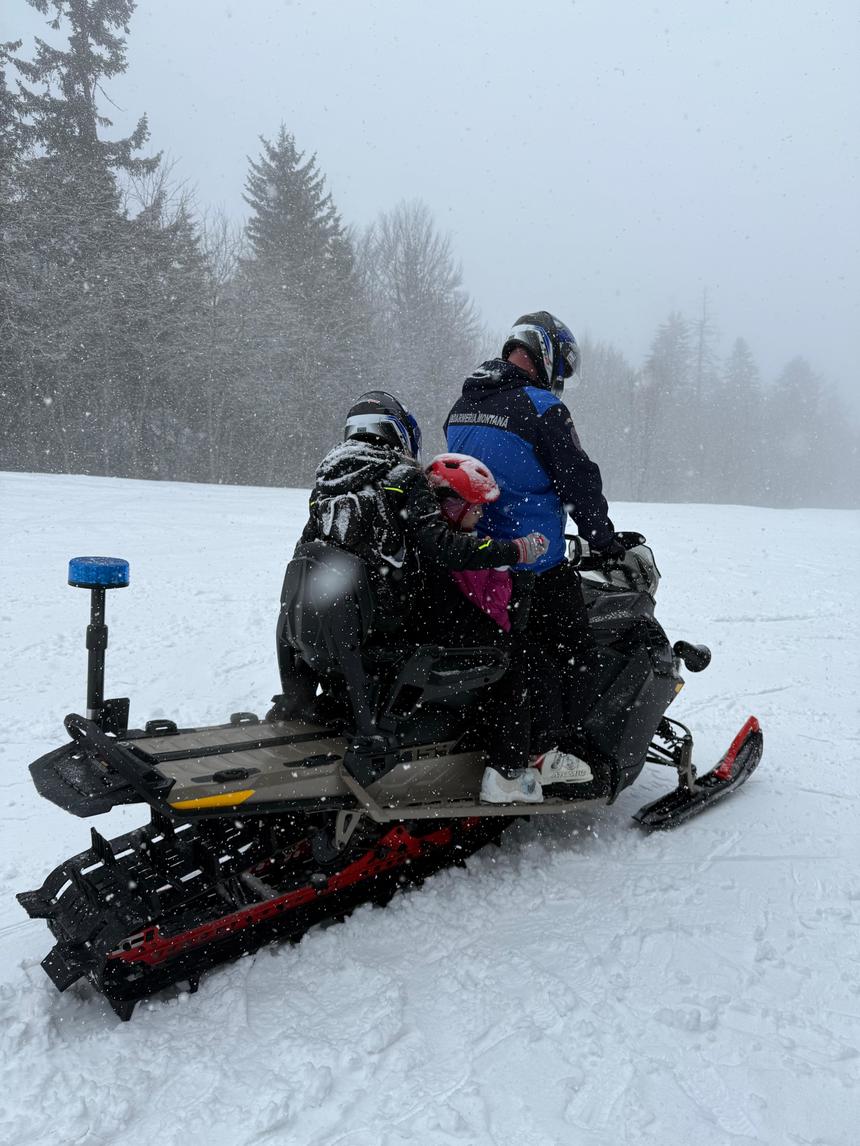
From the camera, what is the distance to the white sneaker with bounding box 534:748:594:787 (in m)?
3.21

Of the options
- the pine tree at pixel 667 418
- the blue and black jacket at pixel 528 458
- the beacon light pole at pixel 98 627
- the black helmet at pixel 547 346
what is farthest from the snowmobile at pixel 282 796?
the pine tree at pixel 667 418

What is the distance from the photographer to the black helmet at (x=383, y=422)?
2.83m

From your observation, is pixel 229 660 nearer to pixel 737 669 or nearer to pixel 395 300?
pixel 737 669

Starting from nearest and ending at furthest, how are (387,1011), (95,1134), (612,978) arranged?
(95,1134) → (387,1011) → (612,978)

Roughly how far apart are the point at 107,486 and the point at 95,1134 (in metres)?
13.1

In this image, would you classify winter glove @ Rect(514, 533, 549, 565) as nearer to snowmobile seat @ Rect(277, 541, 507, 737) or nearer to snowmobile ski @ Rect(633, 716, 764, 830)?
snowmobile seat @ Rect(277, 541, 507, 737)

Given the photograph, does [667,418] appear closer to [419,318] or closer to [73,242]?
[419,318]

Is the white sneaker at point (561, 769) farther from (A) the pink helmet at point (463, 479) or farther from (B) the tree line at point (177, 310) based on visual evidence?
(B) the tree line at point (177, 310)

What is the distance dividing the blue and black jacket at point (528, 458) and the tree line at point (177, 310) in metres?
21.5

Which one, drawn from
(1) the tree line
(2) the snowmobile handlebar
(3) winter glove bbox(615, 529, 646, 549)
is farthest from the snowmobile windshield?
(1) the tree line

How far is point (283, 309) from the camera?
26281 millimetres

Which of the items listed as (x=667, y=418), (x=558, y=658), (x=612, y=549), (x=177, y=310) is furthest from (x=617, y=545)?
(x=667, y=418)

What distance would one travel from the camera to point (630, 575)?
3.90 m

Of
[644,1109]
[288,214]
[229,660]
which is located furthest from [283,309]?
[644,1109]
